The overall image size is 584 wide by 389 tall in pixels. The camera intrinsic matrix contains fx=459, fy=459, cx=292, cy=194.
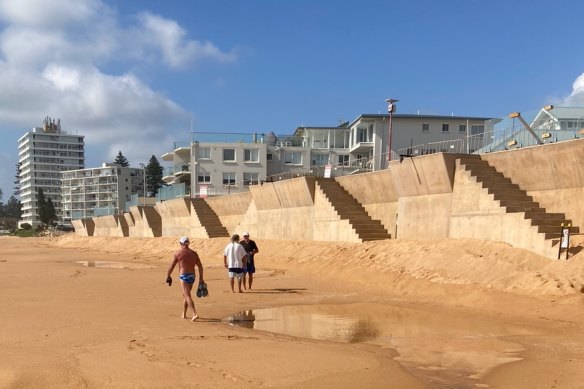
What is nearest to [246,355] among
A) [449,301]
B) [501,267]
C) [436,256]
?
[449,301]

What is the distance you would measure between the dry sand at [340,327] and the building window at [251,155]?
34.9m

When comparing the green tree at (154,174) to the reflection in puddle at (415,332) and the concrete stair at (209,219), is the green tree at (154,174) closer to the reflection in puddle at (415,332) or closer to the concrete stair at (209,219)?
the concrete stair at (209,219)

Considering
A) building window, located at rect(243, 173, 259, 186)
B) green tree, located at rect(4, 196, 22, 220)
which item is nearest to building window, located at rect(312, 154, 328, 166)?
building window, located at rect(243, 173, 259, 186)

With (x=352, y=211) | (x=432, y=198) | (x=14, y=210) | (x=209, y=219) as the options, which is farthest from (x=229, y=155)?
(x=14, y=210)

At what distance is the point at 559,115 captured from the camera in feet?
61.4

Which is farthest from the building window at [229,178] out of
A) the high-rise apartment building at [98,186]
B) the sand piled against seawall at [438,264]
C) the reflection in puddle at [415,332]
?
the high-rise apartment building at [98,186]

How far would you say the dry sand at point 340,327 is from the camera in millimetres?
5852

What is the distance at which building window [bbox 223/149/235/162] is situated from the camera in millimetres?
52469

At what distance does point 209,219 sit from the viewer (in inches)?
1474

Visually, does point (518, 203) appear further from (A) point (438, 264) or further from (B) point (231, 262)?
(B) point (231, 262)

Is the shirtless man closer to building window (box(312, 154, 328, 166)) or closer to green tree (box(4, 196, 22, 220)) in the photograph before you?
building window (box(312, 154, 328, 166))

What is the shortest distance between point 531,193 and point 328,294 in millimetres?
7409

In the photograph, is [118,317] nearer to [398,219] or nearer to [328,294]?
[328,294]

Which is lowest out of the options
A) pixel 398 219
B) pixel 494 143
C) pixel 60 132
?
pixel 398 219
